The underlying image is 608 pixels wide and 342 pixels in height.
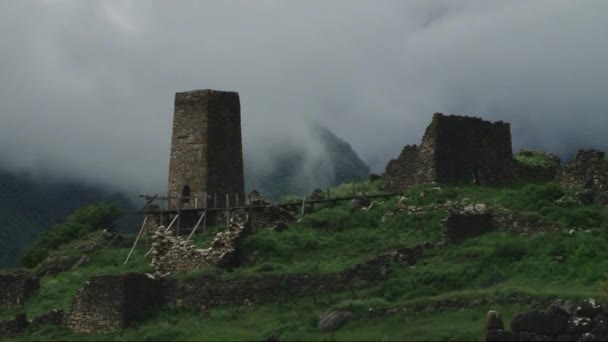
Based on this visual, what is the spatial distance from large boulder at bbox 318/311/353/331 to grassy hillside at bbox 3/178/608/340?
21cm

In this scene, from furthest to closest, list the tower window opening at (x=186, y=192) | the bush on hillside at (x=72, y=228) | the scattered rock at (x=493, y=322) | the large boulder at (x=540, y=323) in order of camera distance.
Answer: the bush on hillside at (x=72, y=228) < the tower window opening at (x=186, y=192) < the scattered rock at (x=493, y=322) < the large boulder at (x=540, y=323)

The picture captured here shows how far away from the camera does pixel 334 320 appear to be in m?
33.0

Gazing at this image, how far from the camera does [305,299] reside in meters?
37.5

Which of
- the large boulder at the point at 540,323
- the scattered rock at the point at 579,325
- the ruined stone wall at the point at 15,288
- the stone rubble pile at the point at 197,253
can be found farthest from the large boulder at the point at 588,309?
the ruined stone wall at the point at 15,288

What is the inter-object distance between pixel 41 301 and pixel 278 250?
10316mm

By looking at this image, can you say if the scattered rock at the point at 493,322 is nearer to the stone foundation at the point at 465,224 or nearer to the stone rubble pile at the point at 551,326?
the stone rubble pile at the point at 551,326

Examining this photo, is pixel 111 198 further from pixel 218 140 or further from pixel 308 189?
pixel 218 140

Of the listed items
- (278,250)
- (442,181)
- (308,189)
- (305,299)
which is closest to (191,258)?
(278,250)

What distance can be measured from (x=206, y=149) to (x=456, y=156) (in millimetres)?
10116

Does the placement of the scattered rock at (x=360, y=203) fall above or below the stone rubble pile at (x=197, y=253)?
above

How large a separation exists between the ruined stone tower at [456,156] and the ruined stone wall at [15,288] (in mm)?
14345

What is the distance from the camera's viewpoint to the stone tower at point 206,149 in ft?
168

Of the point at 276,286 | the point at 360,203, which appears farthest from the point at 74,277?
the point at 276,286

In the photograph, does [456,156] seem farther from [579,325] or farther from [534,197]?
[579,325]
